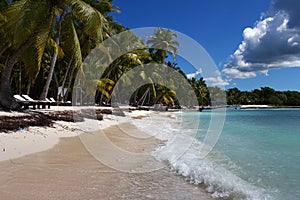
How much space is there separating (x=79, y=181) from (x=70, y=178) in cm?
19

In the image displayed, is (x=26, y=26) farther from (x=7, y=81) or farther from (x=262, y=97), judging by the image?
(x=262, y=97)

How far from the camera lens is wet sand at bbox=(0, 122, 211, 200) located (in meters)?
3.53

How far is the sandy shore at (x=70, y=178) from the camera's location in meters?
3.57

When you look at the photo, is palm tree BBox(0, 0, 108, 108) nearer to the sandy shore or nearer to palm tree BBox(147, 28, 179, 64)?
the sandy shore

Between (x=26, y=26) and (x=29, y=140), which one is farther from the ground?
(x=26, y=26)

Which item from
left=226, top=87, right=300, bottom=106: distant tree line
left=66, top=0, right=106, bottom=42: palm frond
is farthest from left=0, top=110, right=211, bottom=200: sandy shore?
left=226, top=87, right=300, bottom=106: distant tree line

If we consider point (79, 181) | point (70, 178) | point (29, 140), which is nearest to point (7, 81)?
point (29, 140)

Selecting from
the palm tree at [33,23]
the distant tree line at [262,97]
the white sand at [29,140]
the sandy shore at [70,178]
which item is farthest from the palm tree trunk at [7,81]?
the distant tree line at [262,97]

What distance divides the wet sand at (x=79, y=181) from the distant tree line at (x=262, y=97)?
105m

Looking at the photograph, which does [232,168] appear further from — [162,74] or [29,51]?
[162,74]

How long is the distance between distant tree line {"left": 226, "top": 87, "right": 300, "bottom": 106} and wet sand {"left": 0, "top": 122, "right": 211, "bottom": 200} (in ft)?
345

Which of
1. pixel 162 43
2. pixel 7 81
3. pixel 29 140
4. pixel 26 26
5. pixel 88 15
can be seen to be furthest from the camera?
pixel 162 43

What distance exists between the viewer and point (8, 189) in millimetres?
3449

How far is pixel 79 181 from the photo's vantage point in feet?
13.5
